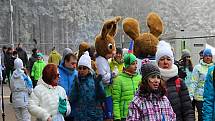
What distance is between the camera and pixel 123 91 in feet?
24.3

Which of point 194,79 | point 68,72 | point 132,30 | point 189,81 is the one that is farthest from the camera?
point 189,81

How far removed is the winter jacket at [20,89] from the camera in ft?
35.3

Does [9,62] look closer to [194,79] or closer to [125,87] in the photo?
[194,79]

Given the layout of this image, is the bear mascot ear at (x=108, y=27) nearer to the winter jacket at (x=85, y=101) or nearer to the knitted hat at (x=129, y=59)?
the knitted hat at (x=129, y=59)

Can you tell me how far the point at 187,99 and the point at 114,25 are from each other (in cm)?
365

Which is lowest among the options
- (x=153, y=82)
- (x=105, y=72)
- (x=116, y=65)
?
(x=153, y=82)

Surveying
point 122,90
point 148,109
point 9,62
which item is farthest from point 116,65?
point 9,62

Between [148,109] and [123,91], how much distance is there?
2.64m

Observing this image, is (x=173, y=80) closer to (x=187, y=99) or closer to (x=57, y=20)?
(x=187, y=99)

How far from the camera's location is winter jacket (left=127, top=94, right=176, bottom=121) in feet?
15.7

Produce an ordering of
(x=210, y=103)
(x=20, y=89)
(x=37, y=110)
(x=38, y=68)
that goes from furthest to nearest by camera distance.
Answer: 1. (x=38, y=68)
2. (x=20, y=89)
3. (x=37, y=110)
4. (x=210, y=103)

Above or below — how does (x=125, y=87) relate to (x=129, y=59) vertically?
below

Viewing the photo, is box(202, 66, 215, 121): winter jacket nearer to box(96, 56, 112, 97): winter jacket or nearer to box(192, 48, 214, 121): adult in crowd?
box(96, 56, 112, 97): winter jacket

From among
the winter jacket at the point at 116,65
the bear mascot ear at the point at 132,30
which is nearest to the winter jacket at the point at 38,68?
the winter jacket at the point at 116,65
